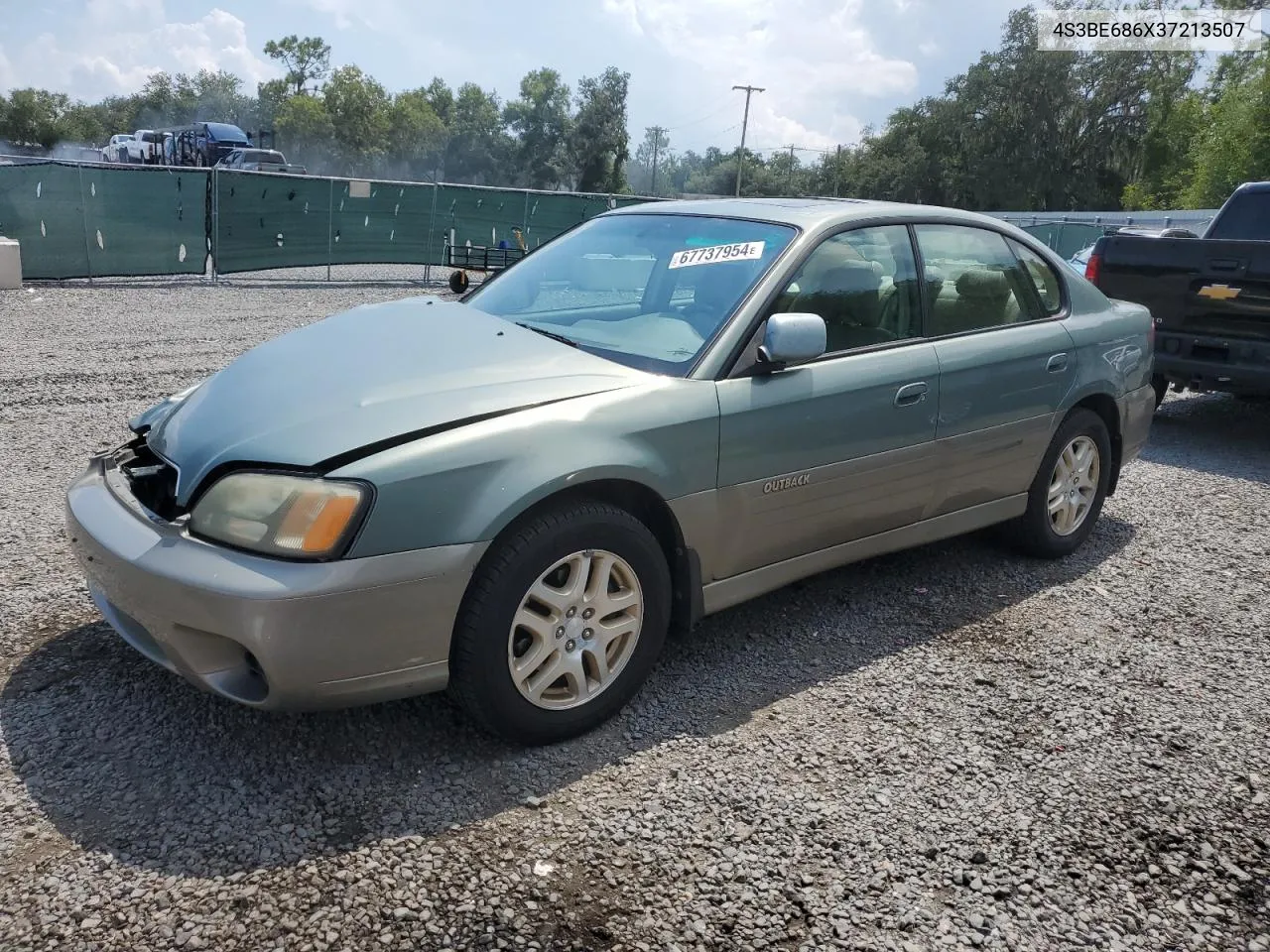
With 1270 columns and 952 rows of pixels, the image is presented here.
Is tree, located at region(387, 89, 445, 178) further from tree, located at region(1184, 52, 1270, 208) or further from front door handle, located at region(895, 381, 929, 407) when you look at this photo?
front door handle, located at region(895, 381, 929, 407)

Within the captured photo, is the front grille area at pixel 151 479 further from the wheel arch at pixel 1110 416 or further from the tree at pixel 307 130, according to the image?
the tree at pixel 307 130

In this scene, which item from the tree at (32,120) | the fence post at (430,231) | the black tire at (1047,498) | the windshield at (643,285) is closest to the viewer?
the windshield at (643,285)

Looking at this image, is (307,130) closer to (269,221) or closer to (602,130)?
(602,130)

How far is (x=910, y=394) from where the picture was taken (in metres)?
3.76

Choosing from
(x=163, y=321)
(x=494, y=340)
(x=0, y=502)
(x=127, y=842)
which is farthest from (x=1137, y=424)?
(x=163, y=321)

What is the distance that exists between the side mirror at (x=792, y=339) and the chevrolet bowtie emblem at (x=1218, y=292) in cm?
532

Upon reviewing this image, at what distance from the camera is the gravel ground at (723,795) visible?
2.31m

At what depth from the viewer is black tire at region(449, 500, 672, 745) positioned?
2.70 metres

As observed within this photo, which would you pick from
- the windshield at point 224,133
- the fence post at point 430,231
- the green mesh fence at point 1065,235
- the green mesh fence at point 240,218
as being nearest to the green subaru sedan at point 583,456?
the green mesh fence at point 240,218

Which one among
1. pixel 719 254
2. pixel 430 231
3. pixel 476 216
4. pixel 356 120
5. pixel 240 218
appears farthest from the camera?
pixel 356 120

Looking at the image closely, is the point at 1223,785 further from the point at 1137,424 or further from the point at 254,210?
the point at 254,210

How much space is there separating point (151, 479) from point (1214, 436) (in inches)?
309

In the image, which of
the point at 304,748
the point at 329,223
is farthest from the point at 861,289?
the point at 329,223

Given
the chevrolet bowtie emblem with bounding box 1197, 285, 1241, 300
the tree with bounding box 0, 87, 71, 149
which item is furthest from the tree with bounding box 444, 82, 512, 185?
the chevrolet bowtie emblem with bounding box 1197, 285, 1241, 300
